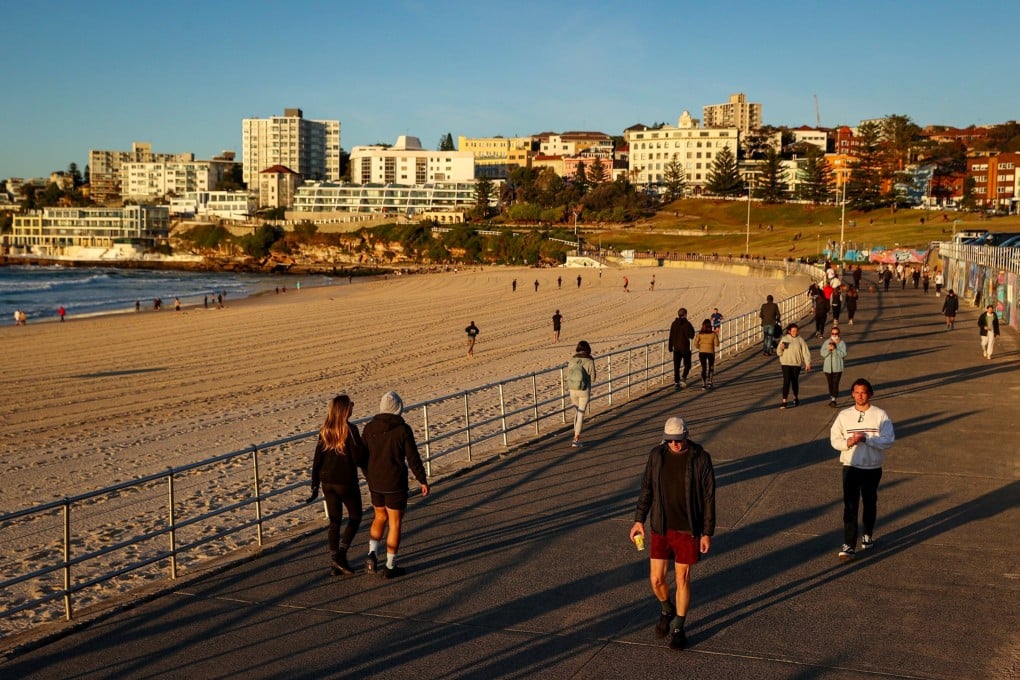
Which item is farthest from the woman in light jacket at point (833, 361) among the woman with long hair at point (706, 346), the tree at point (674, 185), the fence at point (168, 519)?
the tree at point (674, 185)

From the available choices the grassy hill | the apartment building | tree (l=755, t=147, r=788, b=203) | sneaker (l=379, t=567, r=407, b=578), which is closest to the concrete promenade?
sneaker (l=379, t=567, r=407, b=578)

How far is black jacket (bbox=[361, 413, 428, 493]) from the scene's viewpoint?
773cm

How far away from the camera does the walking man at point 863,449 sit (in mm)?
8242

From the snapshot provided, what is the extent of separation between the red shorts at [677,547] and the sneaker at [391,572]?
7.29 feet

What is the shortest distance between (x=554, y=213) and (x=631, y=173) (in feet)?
133

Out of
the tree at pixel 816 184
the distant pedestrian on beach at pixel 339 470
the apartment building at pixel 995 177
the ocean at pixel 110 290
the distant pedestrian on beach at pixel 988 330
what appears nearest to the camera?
the distant pedestrian on beach at pixel 339 470

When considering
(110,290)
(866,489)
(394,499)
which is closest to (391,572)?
(394,499)

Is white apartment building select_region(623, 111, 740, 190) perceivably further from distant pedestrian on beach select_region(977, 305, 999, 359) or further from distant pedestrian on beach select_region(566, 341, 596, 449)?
distant pedestrian on beach select_region(566, 341, 596, 449)

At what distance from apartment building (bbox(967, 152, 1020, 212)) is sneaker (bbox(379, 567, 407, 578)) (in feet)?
455

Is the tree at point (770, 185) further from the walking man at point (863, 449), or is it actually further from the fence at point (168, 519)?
the walking man at point (863, 449)

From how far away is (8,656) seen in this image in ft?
20.2

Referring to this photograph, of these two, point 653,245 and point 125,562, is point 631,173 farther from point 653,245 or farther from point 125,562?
point 125,562

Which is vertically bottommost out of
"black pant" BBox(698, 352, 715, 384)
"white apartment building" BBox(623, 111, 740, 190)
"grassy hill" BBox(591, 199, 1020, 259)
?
"black pant" BBox(698, 352, 715, 384)

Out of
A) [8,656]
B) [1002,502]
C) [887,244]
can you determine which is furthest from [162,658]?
[887,244]
